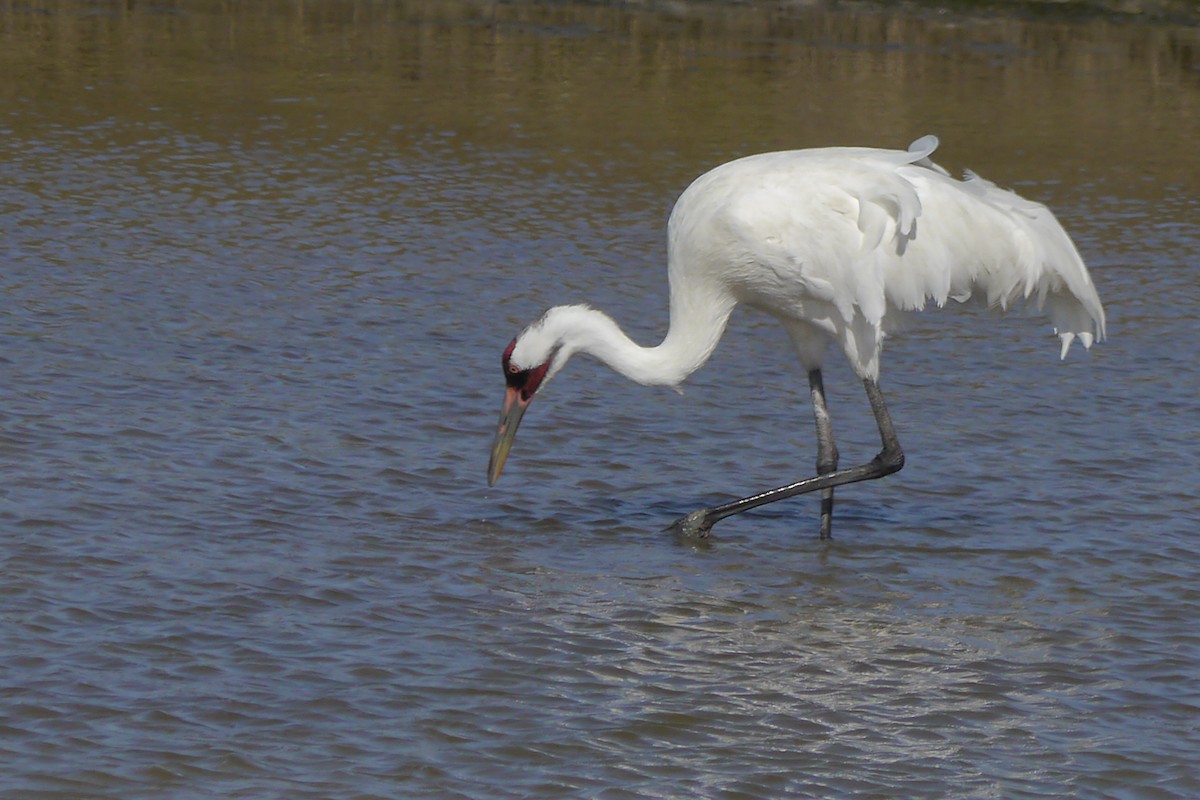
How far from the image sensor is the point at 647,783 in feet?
16.5

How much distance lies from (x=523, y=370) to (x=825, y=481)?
1182 mm

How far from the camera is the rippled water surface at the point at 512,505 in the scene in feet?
17.3

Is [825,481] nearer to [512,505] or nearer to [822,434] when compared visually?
[822,434]

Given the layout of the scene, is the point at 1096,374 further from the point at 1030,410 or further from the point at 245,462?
the point at 245,462

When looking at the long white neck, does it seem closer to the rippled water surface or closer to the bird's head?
the bird's head

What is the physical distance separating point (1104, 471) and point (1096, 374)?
160 centimetres

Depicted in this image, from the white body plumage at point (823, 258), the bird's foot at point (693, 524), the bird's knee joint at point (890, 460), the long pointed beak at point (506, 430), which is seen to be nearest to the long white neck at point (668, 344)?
the white body plumage at point (823, 258)

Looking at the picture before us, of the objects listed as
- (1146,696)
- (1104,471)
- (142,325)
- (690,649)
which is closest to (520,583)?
(690,649)

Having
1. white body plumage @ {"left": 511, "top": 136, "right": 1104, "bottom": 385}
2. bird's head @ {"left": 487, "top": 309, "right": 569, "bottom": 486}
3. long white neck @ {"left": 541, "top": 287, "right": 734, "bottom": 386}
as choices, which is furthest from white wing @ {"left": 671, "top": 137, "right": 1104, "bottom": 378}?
bird's head @ {"left": 487, "top": 309, "right": 569, "bottom": 486}

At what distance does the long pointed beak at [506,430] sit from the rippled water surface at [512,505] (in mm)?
219

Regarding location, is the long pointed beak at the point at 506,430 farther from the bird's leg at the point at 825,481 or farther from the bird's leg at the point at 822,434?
the bird's leg at the point at 822,434

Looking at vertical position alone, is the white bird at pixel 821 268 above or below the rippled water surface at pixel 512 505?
above

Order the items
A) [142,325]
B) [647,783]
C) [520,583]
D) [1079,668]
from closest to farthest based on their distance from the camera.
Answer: [647,783]
[1079,668]
[520,583]
[142,325]

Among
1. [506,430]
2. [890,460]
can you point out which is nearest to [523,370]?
[506,430]
